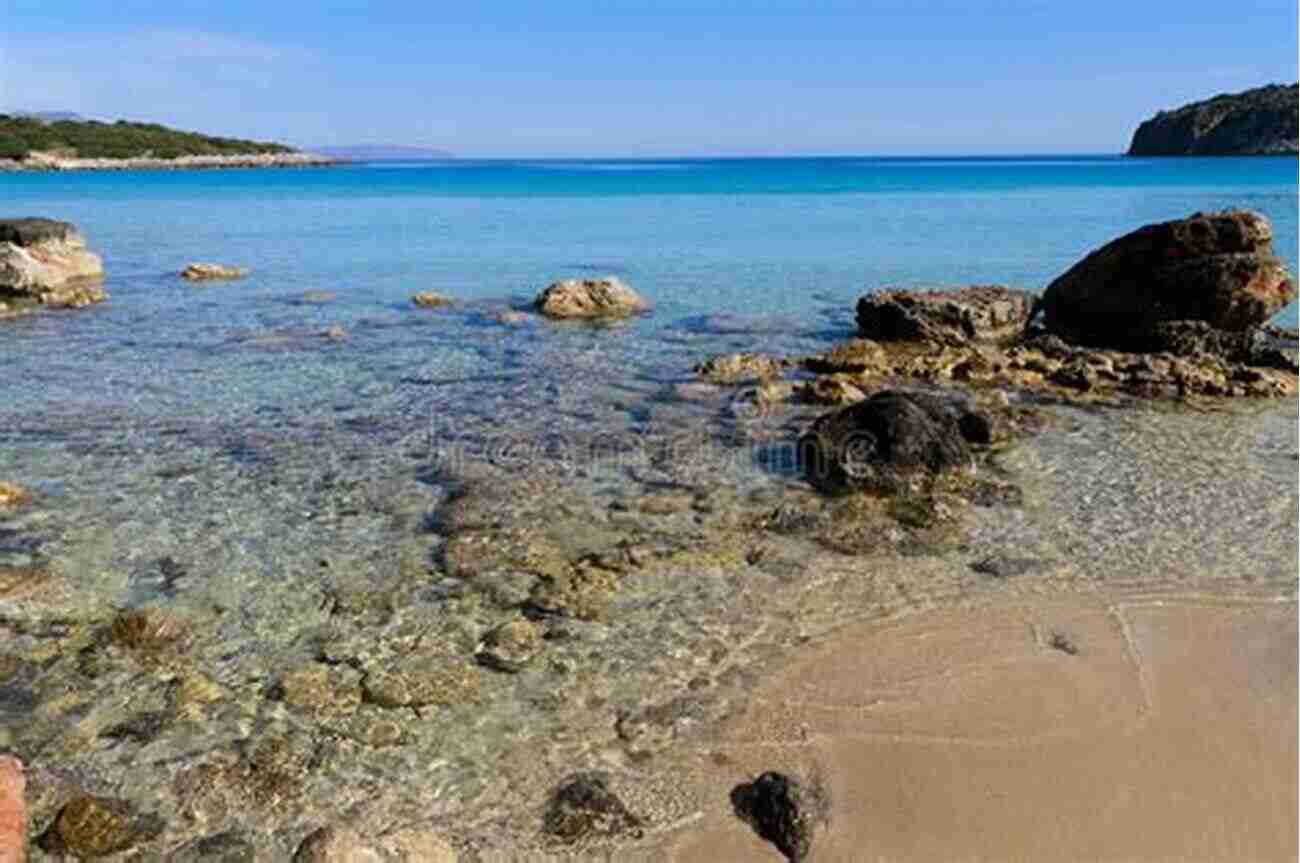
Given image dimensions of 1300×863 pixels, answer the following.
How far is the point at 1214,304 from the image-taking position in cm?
2061

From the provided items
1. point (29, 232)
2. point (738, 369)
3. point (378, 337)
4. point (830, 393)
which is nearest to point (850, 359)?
point (738, 369)

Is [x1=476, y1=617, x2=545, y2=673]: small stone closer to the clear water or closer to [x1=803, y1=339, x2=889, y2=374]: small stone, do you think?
the clear water

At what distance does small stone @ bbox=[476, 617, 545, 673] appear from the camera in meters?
8.49

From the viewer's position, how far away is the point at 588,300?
26688 millimetres

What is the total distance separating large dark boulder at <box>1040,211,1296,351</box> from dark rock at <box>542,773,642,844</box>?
17.3 meters

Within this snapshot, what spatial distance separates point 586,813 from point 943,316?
688 inches

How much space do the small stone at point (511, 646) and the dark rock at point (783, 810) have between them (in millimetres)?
2324

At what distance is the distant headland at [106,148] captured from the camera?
141125 mm

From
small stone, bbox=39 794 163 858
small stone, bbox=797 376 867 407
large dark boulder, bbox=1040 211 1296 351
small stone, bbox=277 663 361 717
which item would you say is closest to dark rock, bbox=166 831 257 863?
small stone, bbox=39 794 163 858

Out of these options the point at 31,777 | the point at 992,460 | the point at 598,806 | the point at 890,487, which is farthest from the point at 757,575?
the point at 31,777

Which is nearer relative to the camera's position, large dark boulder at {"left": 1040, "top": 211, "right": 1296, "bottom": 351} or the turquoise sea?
the turquoise sea

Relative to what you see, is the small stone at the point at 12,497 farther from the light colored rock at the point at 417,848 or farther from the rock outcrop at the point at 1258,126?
the rock outcrop at the point at 1258,126

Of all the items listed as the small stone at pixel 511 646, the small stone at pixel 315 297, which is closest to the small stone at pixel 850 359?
the small stone at pixel 511 646

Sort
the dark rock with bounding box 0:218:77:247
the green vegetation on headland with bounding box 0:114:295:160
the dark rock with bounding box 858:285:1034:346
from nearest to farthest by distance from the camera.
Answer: the dark rock with bounding box 858:285:1034:346 → the dark rock with bounding box 0:218:77:247 → the green vegetation on headland with bounding box 0:114:295:160
